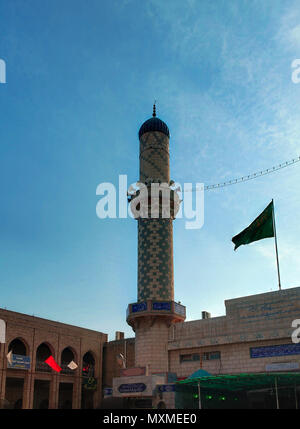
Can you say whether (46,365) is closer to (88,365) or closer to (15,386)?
(15,386)

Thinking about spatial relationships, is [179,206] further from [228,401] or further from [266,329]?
[228,401]

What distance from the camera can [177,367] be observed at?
37.0m

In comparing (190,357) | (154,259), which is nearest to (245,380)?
(190,357)

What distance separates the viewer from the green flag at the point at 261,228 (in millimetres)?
35781

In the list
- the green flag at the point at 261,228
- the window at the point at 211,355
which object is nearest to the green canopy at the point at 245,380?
the window at the point at 211,355

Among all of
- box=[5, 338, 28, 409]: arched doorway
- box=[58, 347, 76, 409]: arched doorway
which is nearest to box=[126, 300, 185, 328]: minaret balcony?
box=[5, 338, 28, 409]: arched doorway

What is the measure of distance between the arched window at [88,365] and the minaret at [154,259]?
1379 cm

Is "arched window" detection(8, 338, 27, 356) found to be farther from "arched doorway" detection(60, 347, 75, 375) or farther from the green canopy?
the green canopy

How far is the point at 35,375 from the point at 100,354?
33.9 ft

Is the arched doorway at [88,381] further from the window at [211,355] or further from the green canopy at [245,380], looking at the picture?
the green canopy at [245,380]

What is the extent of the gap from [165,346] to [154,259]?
737cm

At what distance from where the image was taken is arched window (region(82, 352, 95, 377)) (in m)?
50.3

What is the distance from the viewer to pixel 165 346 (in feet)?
124
